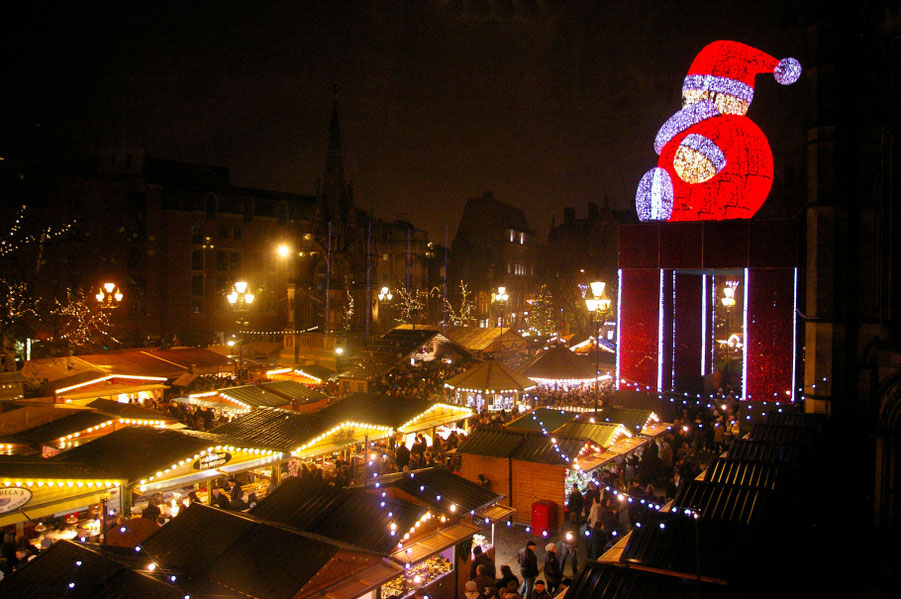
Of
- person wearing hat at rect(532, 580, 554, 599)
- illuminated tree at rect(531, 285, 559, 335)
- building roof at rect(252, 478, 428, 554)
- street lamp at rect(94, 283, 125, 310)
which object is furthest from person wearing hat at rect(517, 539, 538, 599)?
illuminated tree at rect(531, 285, 559, 335)

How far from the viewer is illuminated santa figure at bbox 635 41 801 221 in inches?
765

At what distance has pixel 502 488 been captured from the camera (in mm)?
13898

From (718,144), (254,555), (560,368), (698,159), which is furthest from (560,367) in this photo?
A: (254,555)

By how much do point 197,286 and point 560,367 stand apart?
110ft

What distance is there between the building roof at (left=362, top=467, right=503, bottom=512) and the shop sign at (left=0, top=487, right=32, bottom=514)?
5.30 metres

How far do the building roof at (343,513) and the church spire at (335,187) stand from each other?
110ft

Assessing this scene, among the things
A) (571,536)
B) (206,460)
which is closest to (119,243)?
(206,460)

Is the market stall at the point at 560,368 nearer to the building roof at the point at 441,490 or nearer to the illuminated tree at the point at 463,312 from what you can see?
the building roof at the point at 441,490

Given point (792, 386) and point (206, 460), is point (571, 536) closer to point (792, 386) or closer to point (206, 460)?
point (206, 460)

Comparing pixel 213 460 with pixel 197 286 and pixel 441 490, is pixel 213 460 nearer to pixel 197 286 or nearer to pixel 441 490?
pixel 441 490

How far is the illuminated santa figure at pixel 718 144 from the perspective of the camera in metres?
19.4

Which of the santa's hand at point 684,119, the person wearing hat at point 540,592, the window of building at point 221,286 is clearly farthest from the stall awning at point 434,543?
the window of building at point 221,286

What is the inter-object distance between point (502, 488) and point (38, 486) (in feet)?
29.1

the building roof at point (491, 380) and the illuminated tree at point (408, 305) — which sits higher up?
the illuminated tree at point (408, 305)
